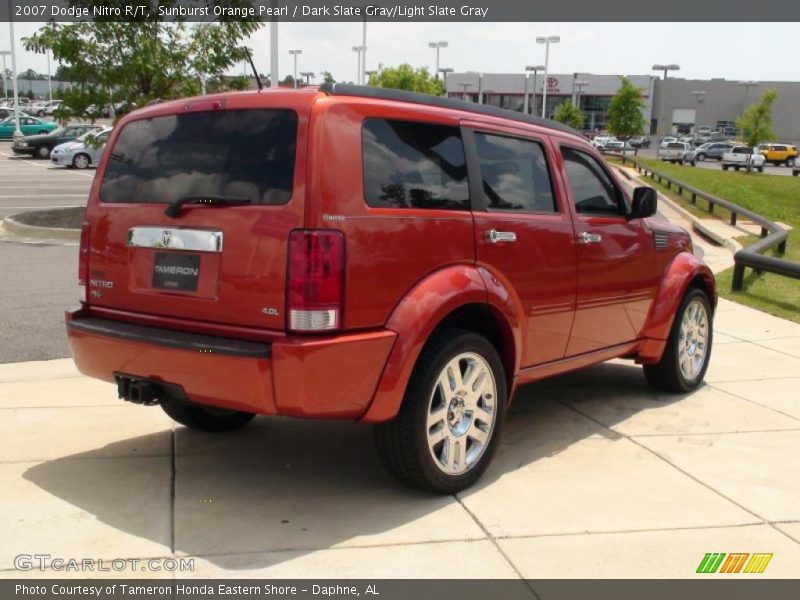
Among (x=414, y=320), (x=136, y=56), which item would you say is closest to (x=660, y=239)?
(x=414, y=320)

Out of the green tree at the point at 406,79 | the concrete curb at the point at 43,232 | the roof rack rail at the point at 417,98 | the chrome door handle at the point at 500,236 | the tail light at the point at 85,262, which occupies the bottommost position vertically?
the concrete curb at the point at 43,232

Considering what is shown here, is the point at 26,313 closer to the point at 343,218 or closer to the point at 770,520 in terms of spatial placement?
the point at 343,218

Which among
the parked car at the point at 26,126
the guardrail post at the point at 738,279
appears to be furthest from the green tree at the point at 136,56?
the parked car at the point at 26,126

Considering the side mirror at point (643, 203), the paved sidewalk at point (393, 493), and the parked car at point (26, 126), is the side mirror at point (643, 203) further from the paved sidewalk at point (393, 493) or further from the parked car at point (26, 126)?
Result: the parked car at point (26, 126)

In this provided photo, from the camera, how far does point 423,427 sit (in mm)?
4047

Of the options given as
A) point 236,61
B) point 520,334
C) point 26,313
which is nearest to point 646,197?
point 520,334

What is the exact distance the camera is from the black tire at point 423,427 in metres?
4.03

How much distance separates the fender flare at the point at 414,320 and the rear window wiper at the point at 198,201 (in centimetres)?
87

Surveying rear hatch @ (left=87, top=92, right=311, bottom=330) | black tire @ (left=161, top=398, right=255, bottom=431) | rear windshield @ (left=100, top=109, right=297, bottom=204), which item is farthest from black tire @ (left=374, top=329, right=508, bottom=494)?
black tire @ (left=161, top=398, right=255, bottom=431)

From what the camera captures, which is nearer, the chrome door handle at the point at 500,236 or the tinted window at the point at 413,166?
the tinted window at the point at 413,166

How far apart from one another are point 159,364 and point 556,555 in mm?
1985

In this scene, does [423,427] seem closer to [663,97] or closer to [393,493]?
[393,493]

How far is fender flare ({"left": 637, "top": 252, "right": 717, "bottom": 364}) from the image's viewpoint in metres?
6.00

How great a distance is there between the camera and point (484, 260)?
444cm
